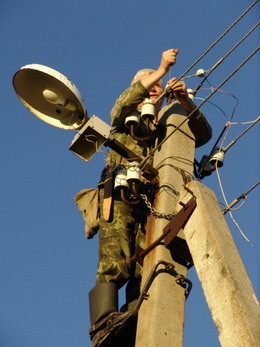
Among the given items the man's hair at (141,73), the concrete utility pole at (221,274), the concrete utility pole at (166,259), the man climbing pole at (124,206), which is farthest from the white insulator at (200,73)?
the concrete utility pole at (221,274)

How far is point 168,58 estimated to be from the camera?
6016 millimetres

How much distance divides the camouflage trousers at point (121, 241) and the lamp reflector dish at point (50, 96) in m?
0.70

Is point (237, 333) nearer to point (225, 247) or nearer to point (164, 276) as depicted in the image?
point (225, 247)

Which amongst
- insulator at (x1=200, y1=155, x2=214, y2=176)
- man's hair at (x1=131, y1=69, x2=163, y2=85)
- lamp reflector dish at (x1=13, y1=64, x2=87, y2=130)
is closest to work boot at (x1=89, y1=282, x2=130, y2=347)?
lamp reflector dish at (x1=13, y1=64, x2=87, y2=130)

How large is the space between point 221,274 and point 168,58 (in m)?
2.56

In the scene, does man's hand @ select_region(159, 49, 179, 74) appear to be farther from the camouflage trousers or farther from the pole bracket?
the pole bracket

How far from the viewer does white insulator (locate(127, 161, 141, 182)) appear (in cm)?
529

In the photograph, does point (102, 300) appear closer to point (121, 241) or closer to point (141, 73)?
point (121, 241)

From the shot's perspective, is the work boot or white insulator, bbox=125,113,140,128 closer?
the work boot

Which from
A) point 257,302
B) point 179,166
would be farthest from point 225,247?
point 179,166

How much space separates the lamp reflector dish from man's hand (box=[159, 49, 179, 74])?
2.63ft

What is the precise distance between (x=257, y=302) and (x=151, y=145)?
106 inches

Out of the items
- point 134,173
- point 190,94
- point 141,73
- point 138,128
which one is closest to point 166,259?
point 134,173

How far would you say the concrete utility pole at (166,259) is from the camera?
14.5 feet
